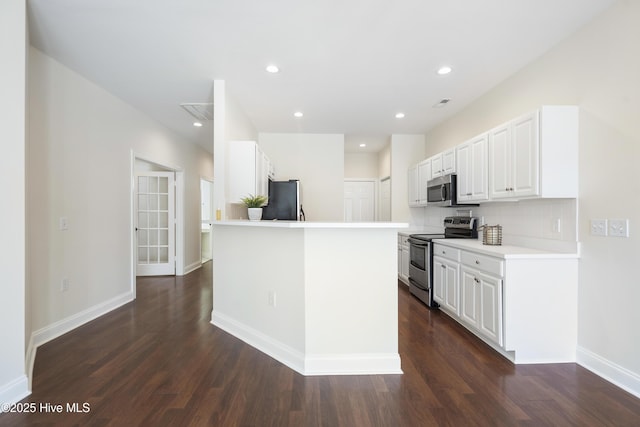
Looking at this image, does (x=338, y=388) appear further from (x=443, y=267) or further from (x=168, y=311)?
(x=168, y=311)

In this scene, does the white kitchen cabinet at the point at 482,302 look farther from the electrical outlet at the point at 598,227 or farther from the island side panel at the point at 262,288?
the island side panel at the point at 262,288

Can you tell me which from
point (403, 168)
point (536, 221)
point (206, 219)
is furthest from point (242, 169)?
point (206, 219)

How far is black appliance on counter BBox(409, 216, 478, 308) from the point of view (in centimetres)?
374

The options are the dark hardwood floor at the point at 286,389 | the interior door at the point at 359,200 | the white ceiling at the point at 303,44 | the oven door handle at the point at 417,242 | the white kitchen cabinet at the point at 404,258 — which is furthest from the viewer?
the interior door at the point at 359,200

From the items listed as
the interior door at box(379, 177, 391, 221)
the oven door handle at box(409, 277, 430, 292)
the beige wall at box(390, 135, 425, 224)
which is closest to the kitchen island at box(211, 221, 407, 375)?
the oven door handle at box(409, 277, 430, 292)

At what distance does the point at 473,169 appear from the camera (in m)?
3.42

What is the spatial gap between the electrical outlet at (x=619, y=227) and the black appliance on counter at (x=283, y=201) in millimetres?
3285

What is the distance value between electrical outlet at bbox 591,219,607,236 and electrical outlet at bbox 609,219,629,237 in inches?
1.7

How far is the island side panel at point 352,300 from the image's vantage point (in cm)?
222

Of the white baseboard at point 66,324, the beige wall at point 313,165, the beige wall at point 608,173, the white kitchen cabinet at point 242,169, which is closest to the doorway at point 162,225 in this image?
the white baseboard at point 66,324

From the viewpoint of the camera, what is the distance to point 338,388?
2.02 m

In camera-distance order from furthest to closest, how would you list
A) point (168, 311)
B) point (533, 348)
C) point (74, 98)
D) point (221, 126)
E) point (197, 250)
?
point (197, 250) < point (168, 311) < point (221, 126) < point (74, 98) < point (533, 348)
